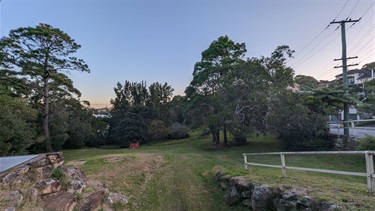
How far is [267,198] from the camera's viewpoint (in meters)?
4.03

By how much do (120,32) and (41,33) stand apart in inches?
206

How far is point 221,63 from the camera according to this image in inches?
714

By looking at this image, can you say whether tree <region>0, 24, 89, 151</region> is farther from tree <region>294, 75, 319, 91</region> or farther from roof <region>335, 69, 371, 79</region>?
roof <region>335, 69, 371, 79</region>

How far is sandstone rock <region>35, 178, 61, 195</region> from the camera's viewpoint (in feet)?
12.7

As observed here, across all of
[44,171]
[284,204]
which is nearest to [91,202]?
[44,171]

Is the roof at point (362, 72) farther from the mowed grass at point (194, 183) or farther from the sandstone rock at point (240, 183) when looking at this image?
the sandstone rock at point (240, 183)

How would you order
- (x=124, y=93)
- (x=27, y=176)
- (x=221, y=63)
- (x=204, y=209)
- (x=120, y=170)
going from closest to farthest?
(x=27, y=176), (x=204, y=209), (x=120, y=170), (x=221, y=63), (x=124, y=93)

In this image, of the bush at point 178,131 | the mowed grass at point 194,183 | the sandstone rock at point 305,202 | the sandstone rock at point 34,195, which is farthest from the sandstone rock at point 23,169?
the bush at point 178,131

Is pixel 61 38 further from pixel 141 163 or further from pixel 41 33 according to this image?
pixel 141 163

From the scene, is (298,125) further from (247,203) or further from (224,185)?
(247,203)

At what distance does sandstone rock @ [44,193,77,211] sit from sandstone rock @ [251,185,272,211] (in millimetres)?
3684

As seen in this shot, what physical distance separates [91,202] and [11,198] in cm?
142

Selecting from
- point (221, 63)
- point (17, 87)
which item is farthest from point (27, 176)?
point (221, 63)

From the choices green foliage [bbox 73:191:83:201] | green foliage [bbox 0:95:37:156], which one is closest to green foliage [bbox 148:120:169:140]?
green foliage [bbox 0:95:37:156]
